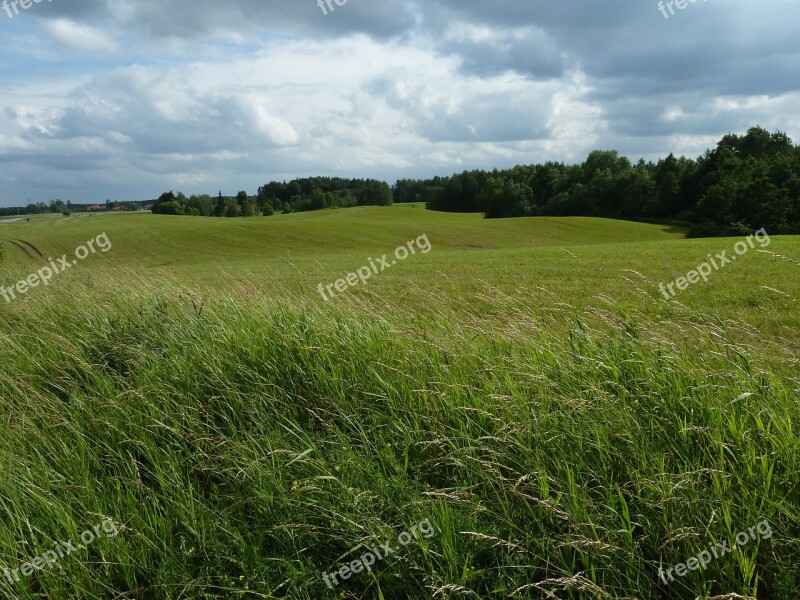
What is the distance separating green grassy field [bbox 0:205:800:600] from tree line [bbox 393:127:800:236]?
66.9 meters

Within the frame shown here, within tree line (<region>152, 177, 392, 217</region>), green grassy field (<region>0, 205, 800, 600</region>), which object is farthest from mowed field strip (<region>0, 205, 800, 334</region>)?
tree line (<region>152, 177, 392, 217</region>)

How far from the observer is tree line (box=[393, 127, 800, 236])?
7456cm

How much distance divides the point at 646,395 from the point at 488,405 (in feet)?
3.63

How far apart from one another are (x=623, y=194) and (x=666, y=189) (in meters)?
7.29

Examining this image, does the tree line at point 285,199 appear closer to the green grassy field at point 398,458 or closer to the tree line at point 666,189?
the tree line at point 666,189

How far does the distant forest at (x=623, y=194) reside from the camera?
75.2 m

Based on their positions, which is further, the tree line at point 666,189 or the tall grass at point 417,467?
the tree line at point 666,189

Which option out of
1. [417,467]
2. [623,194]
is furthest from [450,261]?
[623,194]

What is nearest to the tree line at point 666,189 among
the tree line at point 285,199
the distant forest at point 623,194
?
the distant forest at point 623,194

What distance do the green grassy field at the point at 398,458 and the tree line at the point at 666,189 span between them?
66922 mm

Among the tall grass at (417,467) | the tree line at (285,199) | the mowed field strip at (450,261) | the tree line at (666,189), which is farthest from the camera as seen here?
the tree line at (285,199)

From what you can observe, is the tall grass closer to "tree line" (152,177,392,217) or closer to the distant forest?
the distant forest

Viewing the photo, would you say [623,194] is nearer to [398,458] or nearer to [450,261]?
[450,261]

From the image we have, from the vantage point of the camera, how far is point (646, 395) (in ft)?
13.2
